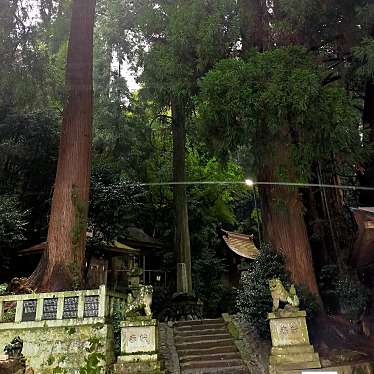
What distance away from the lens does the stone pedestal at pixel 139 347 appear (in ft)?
20.8

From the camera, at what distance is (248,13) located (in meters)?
8.60

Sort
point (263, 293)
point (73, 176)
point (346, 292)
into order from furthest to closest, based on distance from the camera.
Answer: point (73, 176), point (346, 292), point (263, 293)

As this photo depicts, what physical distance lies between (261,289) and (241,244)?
9.56 m

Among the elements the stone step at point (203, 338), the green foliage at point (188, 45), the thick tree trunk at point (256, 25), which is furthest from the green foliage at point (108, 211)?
the thick tree trunk at point (256, 25)

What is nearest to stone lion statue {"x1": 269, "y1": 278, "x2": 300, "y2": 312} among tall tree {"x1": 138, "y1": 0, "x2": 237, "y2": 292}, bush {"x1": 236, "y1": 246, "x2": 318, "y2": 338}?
bush {"x1": 236, "y1": 246, "x2": 318, "y2": 338}

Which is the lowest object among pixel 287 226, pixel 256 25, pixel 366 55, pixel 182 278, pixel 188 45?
pixel 182 278

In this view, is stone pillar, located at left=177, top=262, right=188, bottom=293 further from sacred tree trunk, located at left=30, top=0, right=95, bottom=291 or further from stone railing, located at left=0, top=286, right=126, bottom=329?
stone railing, located at left=0, top=286, right=126, bottom=329

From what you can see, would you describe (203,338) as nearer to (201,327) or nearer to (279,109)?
(201,327)

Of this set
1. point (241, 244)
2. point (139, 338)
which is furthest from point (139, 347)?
point (241, 244)

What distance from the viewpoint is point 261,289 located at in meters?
7.44

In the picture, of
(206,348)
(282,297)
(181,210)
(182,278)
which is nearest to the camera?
(282,297)

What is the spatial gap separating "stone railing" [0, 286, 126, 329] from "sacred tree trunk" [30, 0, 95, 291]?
51 cm

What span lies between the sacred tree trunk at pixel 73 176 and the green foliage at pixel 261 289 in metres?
3.34

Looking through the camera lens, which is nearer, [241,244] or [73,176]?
[73,176]
